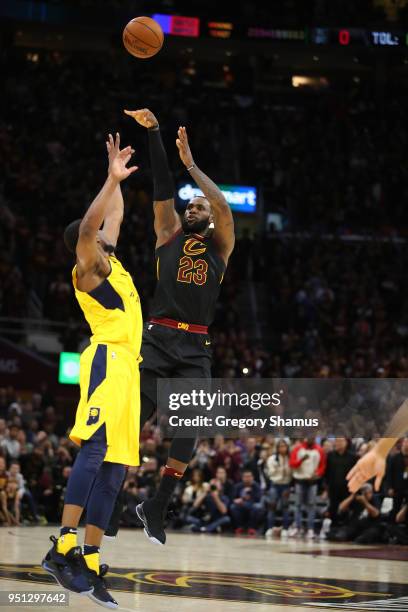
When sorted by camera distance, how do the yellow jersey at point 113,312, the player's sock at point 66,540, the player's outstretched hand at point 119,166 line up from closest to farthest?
the player's sock at point 66,540 < the player's outstretched hand at point 119,166 < the yellow jersey at point 113,312

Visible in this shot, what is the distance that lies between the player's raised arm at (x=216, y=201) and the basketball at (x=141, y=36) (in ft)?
2.51

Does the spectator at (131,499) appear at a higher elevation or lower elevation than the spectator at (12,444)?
lower

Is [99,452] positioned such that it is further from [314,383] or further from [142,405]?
[314,383]

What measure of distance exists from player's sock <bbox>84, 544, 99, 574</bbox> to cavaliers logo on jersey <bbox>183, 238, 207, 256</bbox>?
228cm

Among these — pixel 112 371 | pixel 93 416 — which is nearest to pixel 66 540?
pixel 93 416

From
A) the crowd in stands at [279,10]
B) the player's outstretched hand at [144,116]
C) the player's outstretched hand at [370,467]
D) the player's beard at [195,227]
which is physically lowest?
the player's outstretched hand at [370,467]

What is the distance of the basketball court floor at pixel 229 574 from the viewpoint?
759cm

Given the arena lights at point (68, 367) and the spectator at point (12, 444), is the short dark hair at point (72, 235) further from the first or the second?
the arena lights at point (68, 367)

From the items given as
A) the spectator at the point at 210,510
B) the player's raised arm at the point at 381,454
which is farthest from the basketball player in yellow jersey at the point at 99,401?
the spectator at the point at 210,510

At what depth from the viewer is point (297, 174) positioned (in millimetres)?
A: 29438

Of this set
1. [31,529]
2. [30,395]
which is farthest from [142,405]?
[30,395]

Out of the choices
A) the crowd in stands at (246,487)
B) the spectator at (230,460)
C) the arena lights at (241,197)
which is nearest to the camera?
the crowd in stands at (246,487)

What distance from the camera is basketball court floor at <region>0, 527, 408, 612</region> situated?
759 centimetres

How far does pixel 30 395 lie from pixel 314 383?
11.1 m
